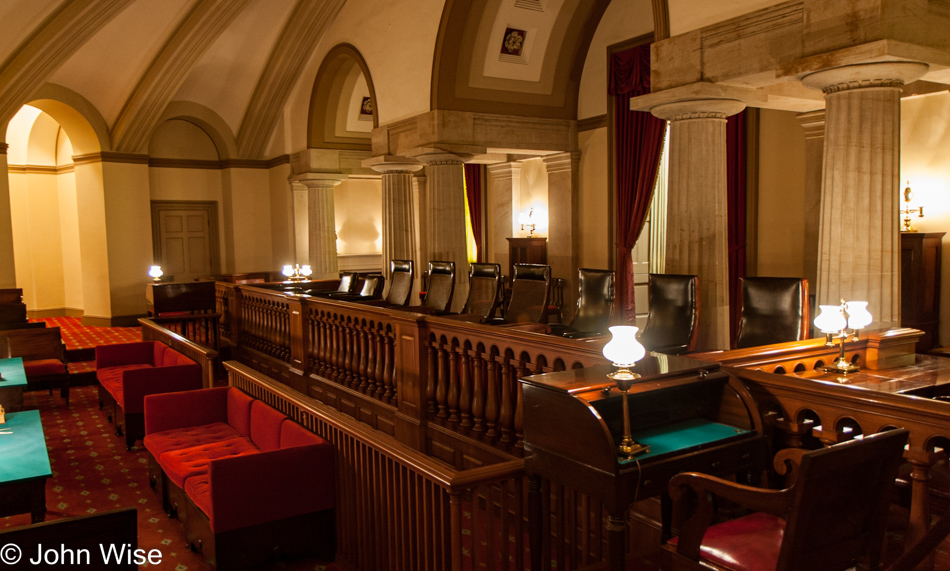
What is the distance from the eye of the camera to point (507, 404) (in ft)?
14.4

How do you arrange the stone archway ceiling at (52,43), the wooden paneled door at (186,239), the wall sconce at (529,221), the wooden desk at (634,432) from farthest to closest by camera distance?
the wooden paneled door at (186,239) → the wall sconce at (529,221) → the stone archway ceiling at (52,43) → the wooden desk at (634,432)

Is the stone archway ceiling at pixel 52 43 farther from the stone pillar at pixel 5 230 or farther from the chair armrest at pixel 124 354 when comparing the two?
the chair armrest at pixel 124 354

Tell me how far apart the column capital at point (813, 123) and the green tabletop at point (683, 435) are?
5364mm

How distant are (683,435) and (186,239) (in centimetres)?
1448

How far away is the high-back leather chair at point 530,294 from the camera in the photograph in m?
7.14

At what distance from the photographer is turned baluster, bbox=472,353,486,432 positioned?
4617 millimetres

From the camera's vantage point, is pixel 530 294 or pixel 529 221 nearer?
pixel 530 294

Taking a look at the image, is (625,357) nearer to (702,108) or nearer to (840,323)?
(840,323)

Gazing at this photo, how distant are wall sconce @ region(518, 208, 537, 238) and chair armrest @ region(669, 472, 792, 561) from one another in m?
9.50

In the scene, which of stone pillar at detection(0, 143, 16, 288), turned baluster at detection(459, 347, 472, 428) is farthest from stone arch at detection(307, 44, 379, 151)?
turned baluster at detection(459, 347, 472, 428)

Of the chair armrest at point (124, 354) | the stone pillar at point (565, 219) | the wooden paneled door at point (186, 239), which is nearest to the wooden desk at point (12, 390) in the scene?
the chair armrest at point (124, 354)

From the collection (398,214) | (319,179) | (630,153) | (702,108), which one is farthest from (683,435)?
(319,179)

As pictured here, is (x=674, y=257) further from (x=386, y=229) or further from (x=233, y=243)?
(x=233, y=243)

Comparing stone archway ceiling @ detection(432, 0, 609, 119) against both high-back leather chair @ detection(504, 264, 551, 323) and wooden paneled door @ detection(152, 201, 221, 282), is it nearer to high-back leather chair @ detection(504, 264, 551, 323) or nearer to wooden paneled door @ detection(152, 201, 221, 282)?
high-back leather chair @ detection(504, 264, 551, 323)
